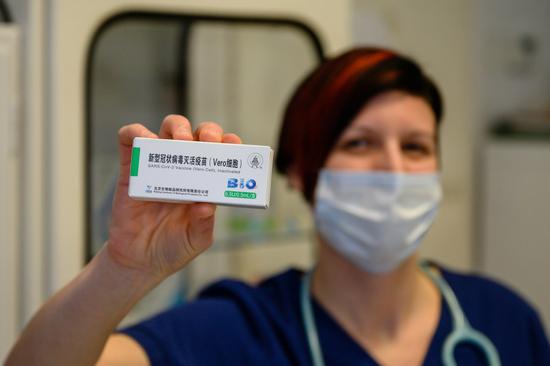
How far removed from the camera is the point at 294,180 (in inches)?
48.1

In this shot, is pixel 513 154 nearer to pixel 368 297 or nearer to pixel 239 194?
pixel 368 297

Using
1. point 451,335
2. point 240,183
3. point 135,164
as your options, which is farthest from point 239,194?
point 451,335

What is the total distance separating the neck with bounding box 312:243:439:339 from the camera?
115 centimetres

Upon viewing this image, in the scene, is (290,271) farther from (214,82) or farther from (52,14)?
(52,14)

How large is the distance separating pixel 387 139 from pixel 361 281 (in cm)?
25

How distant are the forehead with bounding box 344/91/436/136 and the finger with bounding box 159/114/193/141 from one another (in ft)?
1.50

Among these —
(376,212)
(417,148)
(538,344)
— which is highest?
(417,148)

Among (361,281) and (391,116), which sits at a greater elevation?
(391,116)

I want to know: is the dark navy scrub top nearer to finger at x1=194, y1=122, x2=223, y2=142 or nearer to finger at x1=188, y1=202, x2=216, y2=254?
finger at x1=188, y1=202, x2=216, y2=254

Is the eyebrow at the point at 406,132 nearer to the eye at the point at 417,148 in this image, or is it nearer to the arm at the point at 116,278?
the eye at the point at 417,148

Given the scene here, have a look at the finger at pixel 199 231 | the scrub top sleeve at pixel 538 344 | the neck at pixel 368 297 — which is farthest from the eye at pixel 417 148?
the finger at pixel 199 231

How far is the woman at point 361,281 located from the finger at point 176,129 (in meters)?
0.35

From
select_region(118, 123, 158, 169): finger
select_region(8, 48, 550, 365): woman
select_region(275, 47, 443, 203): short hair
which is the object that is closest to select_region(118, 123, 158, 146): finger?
select_region(118, 123, 158, 169): finger

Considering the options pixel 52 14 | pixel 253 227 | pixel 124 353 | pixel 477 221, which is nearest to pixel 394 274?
pixel 253 227
